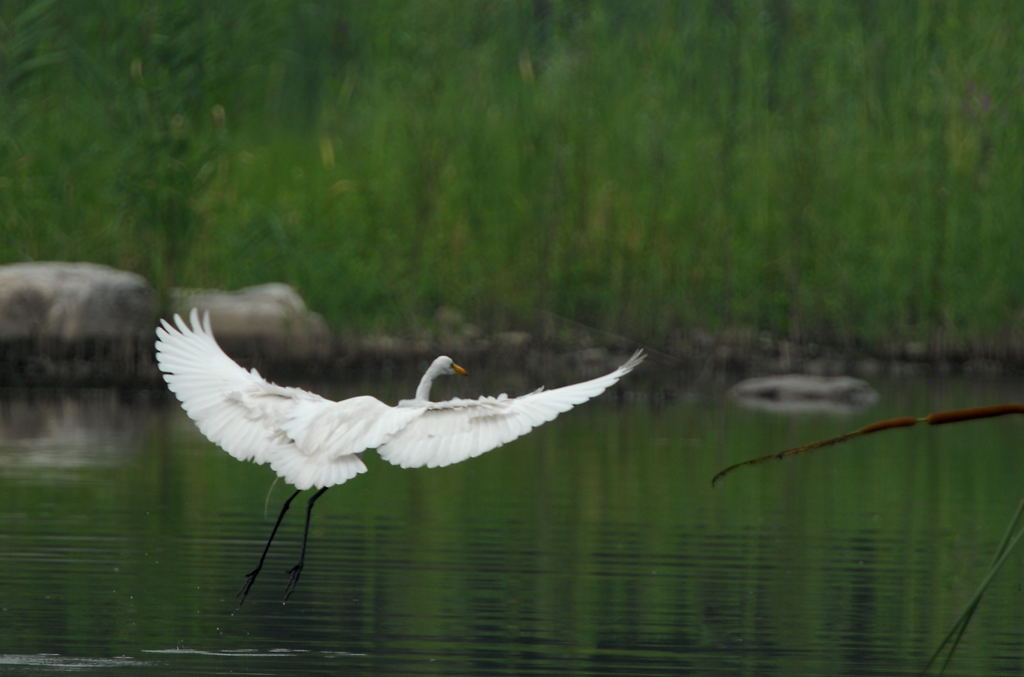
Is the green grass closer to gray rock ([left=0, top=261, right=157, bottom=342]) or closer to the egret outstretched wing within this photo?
gray rock ([left=0, top=261, right=157, bottom=342])

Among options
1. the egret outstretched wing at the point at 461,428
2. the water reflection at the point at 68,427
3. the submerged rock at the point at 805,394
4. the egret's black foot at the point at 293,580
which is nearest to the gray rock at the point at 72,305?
the water reflection at the point at 68,427

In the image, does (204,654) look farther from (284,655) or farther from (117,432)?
(117,432)

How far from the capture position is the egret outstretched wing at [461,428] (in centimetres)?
827

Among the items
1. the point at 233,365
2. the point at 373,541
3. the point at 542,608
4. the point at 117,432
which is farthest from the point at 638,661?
the point at 117,432

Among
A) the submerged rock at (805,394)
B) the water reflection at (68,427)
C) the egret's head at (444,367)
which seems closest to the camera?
the egret's head at (444,367)

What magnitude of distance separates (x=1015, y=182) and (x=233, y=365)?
18.1m

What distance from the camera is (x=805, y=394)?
22625 millimetres

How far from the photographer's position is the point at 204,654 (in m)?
8.08

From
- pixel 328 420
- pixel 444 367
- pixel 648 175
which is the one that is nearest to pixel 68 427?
pixel 444 367

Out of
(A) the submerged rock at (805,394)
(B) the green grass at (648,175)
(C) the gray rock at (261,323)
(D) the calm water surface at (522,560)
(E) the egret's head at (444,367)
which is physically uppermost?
(B) the green grass at (648,175)

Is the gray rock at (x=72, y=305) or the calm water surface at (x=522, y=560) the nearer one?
the calm water surface at (x=522, y=560)

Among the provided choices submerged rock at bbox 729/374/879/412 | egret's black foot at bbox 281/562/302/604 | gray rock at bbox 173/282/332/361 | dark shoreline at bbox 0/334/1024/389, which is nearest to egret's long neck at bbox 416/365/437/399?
egret's black foot at bbox 281/562/302/604

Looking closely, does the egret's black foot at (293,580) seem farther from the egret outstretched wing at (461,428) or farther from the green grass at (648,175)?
the green grass at (648,175)

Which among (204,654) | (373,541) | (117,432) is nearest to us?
(204,654)
